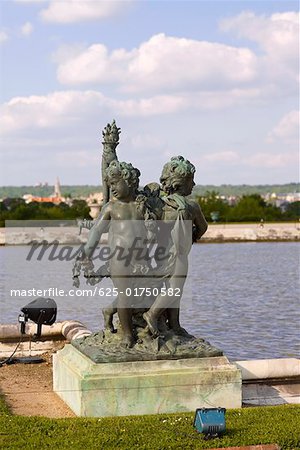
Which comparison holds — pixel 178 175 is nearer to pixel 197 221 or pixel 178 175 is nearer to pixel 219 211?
pixel 197 221

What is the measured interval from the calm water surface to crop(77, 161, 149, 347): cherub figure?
525 cm

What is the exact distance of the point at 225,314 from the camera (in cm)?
1811

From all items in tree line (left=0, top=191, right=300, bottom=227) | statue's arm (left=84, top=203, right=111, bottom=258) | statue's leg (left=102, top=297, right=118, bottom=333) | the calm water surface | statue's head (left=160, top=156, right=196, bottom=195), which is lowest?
the calm water surface

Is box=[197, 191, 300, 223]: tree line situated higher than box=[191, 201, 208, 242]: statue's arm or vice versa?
box=[191, 201, 208, 242]: statue's arm

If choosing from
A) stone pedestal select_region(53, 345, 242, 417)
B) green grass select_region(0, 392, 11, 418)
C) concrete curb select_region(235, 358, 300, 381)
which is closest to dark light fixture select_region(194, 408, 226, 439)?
stone pedestal select_region(53, 345, 242, 417)

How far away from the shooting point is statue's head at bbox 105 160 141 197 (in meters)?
7.98

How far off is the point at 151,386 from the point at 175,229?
1.61m

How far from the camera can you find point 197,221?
27.4ft

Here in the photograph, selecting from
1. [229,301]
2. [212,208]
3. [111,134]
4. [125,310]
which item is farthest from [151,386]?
[212,208]

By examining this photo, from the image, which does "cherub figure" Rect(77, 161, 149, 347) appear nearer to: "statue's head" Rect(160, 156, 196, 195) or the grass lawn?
"statue's head" Rect(160, 156, 196, 195)

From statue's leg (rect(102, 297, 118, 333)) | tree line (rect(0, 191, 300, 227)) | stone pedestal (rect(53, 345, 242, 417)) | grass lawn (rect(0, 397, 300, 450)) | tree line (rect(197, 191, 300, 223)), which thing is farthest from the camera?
tree line (rect(197, 191, 300, 223))

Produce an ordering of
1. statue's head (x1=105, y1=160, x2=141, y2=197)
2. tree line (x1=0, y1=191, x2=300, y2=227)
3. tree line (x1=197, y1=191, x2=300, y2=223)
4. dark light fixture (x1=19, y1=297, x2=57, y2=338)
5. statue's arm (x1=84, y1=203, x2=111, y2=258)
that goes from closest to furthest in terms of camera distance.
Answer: statue's head (x1=105, y1=160, x2=141, y2=197) → statue's arm (x1=84, y1=203, x2=111, y2=258) → dark light fixture (x1=19, y1=297, x2=57, y2=338) → tree line (x1=0, y1=191, x2=300, y2=227) → tree line (x1=197, y1=191, x2=300, y2=223)

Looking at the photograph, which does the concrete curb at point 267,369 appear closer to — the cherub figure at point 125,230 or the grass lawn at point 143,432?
the grass lawn at point 143,432

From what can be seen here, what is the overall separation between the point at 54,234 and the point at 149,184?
114 feet
